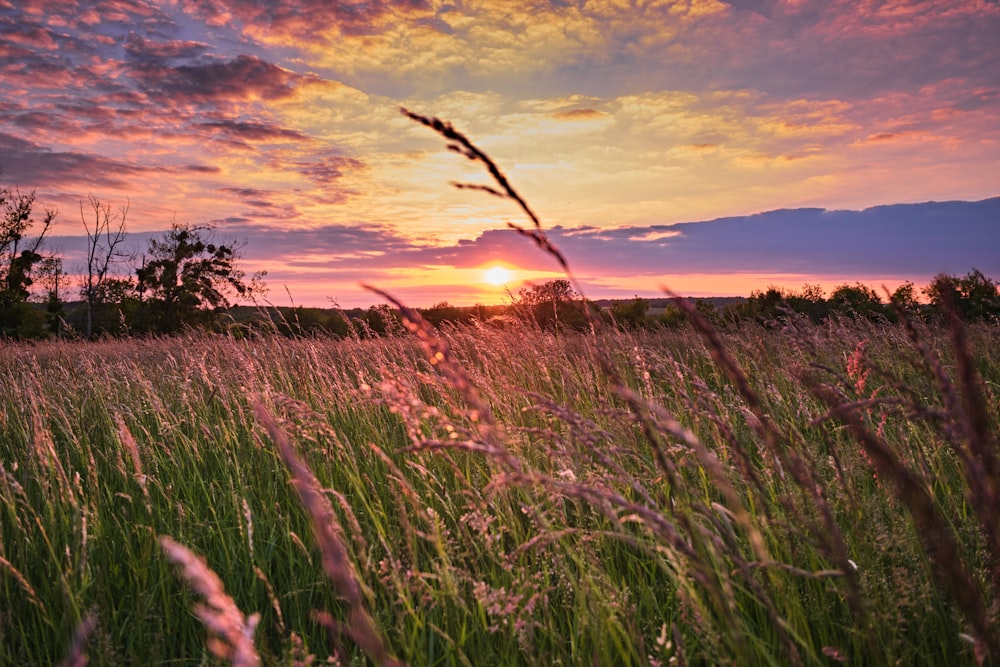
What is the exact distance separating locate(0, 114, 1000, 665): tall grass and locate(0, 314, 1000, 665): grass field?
16 millimetres

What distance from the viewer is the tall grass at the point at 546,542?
1.15m

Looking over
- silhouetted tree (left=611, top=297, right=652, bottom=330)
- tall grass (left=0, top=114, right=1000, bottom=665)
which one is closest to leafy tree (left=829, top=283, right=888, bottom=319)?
silhouetted tree (left=611, top=297, right=652, bottom=330)

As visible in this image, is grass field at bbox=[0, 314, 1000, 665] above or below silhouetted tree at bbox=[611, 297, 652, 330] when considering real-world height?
below

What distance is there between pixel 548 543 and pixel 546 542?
766 millimetres

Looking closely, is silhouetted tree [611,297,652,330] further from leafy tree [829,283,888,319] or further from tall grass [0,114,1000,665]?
tall grass [0,114,1000,665]

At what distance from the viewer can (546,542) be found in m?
1.67

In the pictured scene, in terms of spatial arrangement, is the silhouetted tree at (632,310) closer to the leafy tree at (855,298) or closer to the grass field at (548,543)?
the leafy tree at (855,298)

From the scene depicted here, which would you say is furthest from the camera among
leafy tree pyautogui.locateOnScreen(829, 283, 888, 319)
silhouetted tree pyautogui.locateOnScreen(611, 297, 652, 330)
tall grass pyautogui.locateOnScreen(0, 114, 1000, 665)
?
silhouetted tree pyautogui.locateOnScreen(611, 297, 652, 330)

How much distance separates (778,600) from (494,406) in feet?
8.62

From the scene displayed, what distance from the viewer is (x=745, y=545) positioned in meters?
2.56

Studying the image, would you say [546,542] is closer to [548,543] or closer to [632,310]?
[548,543]

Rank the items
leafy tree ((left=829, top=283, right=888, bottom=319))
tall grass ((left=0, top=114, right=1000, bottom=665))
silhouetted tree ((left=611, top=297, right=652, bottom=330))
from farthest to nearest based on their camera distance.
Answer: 1. silhouetted tree ((left=611, top=297, right=652, bottom=330))
2. leafy tree ((left=829, top=283, right=888, bottom=319))
3. tall grass ((left=0, top=114, right=1000, bottom=665))

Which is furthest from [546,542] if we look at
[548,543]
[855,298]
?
[855,298]

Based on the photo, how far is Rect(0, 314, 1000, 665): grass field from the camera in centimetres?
116
